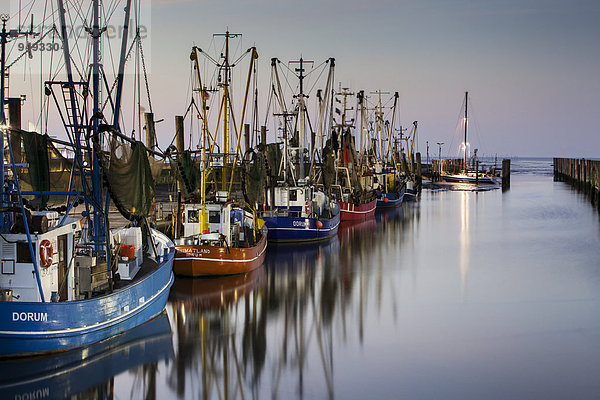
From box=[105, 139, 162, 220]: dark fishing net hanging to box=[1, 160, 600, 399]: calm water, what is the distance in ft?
10.2

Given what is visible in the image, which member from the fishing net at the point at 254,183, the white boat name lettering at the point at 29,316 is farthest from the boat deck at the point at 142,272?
the fishing net at the point at 254,183

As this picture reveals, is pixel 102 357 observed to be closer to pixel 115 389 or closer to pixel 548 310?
pixel 115 389

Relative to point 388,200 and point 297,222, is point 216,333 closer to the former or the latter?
point 297,222

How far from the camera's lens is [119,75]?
17.8 meters

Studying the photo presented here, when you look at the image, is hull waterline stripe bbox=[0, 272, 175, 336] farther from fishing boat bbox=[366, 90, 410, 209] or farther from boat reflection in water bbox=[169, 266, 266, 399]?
fishing boat bbox=[366, 90, 410, 209]

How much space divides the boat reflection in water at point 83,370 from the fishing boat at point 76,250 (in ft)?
0.70

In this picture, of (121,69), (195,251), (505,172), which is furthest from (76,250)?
(505,172)

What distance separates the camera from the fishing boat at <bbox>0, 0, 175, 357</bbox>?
13680 millimetres

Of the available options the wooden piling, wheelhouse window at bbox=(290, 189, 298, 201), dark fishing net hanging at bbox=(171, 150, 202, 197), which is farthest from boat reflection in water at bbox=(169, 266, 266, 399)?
the wooden piling

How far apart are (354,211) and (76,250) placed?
31333mm

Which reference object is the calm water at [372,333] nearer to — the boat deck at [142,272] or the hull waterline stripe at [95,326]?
the hull waterline stripe at [95,326]

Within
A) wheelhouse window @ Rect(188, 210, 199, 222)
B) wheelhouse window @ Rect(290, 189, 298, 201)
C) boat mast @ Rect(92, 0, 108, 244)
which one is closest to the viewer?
boat mast @ Rect(92, 0, 108, 244)

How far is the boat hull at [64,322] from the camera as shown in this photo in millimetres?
13289

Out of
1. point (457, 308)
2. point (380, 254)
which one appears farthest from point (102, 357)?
point (380, 254)
